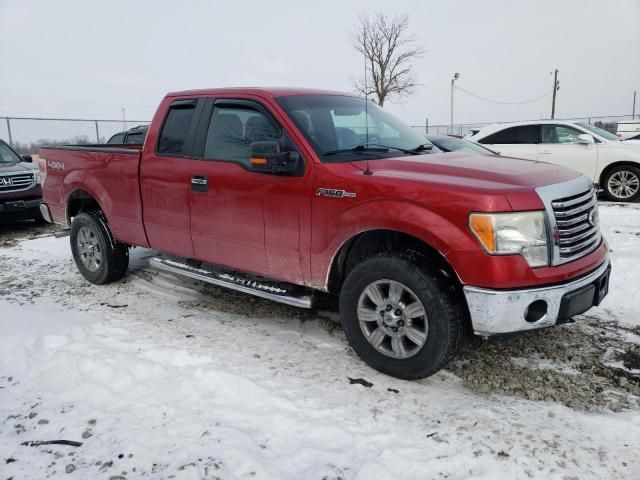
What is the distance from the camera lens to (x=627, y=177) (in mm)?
10078

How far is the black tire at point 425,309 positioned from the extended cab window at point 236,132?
1.27 metres

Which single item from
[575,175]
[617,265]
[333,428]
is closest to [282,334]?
[333,428]

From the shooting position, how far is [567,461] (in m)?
2.51

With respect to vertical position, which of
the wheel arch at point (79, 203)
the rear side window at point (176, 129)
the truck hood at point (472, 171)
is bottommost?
the wheel arch at point (79, 203)

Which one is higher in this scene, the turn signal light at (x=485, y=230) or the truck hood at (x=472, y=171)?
the truck hood at (x=472, y=171)

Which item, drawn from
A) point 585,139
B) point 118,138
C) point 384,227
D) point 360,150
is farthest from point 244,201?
point 118,138

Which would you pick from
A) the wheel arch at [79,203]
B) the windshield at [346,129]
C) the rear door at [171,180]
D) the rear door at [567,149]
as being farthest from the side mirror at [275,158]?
the rear door at [567,149]

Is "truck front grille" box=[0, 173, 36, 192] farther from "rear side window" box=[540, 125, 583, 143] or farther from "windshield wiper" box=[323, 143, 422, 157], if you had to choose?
"rear side window" box=[540, 125, 583, 143]

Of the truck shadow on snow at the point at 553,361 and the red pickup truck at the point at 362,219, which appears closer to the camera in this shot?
the red pickup truck at the point at 362,219

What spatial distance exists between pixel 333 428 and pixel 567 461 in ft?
3.94

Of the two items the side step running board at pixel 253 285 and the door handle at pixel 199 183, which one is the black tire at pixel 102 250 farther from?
the door handle at pixel 199 183

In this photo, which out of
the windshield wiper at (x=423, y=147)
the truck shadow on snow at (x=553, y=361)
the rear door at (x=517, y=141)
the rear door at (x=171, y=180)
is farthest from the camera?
the rear door at (x=517, y=141)

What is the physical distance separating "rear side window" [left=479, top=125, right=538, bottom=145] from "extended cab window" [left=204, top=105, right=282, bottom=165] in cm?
857

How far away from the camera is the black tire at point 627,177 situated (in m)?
10.0
